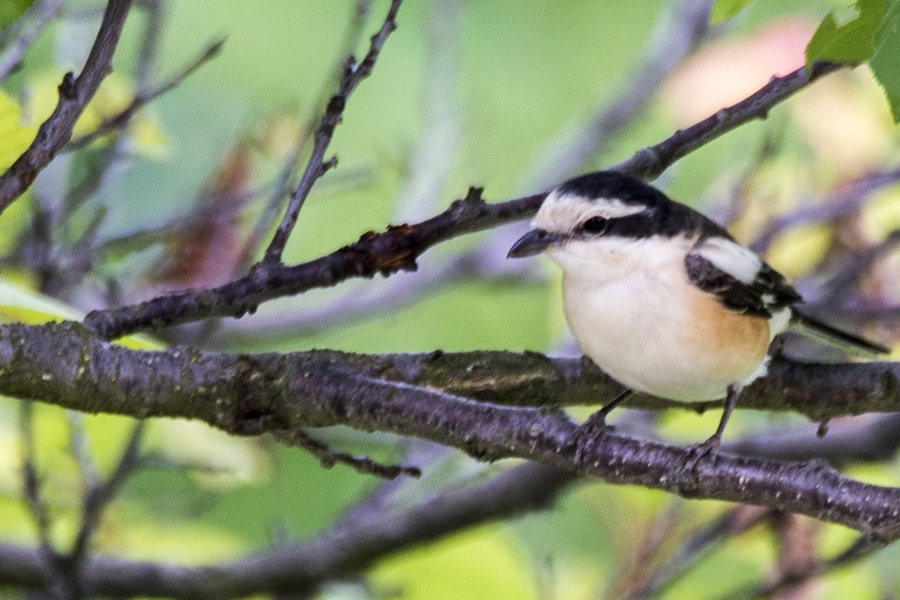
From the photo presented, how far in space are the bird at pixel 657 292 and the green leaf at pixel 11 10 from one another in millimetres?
831

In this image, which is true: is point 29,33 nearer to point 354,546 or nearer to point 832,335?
point 354,546

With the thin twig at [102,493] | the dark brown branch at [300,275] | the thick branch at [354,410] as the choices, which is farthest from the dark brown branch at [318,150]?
the thin twig at [102,493]

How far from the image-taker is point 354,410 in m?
1.28

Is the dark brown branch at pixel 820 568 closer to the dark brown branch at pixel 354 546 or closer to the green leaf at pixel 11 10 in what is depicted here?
the dark brown branch at pixel 354 546

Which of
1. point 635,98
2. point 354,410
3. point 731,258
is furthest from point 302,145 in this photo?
point 635,98

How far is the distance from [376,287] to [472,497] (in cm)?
87

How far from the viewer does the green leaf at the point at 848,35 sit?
3.49 ft

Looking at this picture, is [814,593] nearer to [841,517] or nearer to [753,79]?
[841,517]

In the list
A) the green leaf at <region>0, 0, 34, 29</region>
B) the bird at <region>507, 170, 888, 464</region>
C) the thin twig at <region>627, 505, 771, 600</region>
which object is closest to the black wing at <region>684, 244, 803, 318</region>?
the bird at <region>507, 170, 888, 464</region>

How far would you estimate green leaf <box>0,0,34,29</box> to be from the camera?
98 cm

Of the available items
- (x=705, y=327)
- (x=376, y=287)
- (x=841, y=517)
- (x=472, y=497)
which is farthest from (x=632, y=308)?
(x=376, y=287)

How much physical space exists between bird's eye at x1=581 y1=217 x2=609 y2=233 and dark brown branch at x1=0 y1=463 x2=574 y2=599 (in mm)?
640

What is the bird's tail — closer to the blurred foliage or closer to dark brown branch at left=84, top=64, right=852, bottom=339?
the blurred foliage

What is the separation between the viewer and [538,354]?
1.57 metres
